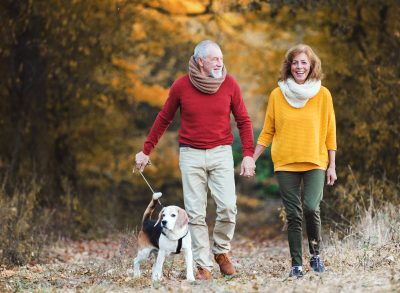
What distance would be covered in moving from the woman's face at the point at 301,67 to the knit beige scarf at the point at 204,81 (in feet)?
2.06

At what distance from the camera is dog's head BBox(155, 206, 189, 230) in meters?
7.36

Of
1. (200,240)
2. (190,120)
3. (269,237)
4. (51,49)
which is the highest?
(51,49)

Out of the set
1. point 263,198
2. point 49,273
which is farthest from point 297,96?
point 263,198

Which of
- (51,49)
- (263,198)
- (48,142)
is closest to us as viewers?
(51,49)

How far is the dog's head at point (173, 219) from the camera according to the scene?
7.36 meters

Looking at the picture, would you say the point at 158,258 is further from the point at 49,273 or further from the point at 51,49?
the point at 51,49

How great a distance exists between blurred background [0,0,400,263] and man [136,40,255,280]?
3849 millimetres

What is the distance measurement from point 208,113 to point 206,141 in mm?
246

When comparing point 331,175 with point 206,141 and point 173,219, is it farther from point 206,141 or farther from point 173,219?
point 173,219

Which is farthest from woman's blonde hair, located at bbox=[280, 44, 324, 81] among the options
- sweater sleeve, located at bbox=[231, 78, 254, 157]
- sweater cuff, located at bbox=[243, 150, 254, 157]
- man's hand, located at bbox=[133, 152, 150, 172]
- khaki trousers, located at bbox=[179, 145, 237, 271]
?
man's hand, located at bbox=[133, 152, 150, 172]

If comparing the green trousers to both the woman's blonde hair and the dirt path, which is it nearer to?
the dirt path

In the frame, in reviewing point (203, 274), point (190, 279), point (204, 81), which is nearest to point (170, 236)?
point (190, 279)

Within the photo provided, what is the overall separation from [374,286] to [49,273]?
3.95 metres

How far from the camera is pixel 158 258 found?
24.7ft
